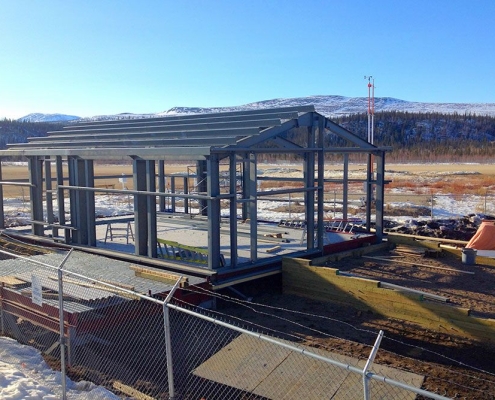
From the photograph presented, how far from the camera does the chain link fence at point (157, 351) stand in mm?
6363

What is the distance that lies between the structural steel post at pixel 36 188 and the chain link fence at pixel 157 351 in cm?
452

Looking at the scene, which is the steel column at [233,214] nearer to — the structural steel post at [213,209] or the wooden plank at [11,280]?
the structural steel post at [213,209]

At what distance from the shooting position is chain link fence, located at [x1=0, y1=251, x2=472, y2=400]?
6.36m

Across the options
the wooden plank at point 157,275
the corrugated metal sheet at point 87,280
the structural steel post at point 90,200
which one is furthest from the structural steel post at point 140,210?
the structural steel post at point 90,200

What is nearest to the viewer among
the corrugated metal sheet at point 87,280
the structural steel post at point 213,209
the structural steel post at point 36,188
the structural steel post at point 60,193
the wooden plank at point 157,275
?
the corrugated metal sheet at point 87,280

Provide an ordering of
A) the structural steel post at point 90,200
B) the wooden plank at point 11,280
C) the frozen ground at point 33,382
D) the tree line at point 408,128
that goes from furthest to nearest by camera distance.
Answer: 1. the tree line at point 408,128
2. the structural steel post at point 90,200
3. the wooden plank at point 11,280
4. the frozen ground at point 33,382

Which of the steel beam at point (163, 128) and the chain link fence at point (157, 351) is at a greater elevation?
the steel beam at point (163, 128)

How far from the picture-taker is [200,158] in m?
10.2

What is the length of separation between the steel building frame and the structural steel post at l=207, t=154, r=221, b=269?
0.02 meters

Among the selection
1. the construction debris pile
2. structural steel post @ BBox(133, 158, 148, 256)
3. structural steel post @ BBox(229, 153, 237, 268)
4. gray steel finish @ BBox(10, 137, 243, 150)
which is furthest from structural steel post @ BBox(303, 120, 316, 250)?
the construction debris pile

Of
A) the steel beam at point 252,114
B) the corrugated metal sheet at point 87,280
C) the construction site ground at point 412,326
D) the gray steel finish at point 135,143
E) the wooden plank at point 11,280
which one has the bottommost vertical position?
the construction site ground at point 412,326

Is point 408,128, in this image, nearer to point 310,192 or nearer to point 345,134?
point 345,134

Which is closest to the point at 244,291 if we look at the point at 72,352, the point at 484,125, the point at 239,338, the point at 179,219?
the point at 239,338

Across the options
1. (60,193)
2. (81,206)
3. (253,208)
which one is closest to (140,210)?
(81,206)
